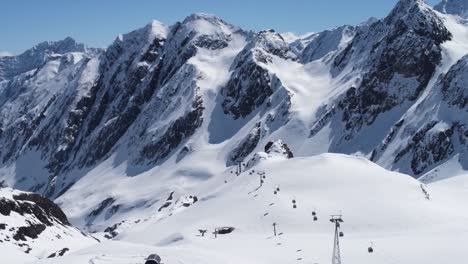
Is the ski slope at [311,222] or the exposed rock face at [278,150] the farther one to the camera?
the exposed rock face at [278,150]

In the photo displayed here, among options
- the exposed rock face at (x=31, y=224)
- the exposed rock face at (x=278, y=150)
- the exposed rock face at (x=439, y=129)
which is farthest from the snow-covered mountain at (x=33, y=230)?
the exposed rock face at (x=439, y=129)

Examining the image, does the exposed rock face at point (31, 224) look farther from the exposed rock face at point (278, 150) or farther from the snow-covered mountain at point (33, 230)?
the exposed rock face at point (278, 150)

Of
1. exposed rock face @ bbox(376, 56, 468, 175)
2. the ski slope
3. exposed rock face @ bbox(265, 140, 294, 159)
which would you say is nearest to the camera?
the ski slope

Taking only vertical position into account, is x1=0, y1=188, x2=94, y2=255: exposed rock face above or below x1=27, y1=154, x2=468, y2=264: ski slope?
above

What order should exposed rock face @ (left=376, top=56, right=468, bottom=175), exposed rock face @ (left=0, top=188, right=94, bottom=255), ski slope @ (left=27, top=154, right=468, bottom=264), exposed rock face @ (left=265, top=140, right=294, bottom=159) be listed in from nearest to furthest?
1. ski slope @ (left=27, top=154, right=468, bottom=264)
2. exposed rock face @ (left=0, top=188, right=94, bottom=255)
3. exposed rock face @ (left=265, top=140, right=294, bottom=159)
4. exposed rock face @ (left=376, top=56, right=468, bottom=175)

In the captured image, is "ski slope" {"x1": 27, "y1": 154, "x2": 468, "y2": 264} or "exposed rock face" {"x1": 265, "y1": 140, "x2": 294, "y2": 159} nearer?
"ski slope" {"x1": 27, "y1": 154, "x2": 468, "y2": 264}

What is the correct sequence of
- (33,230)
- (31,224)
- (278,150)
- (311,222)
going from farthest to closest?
(278,150), (31,224), (33,230), (311,222)

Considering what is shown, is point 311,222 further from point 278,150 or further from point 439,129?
point 439,129

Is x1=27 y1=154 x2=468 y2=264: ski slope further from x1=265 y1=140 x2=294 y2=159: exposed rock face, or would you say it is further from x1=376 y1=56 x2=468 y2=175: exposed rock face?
x1=376 y1=56 x2=468 y2=175: exposed rock face

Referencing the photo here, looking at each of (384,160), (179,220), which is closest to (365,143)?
(384,160)

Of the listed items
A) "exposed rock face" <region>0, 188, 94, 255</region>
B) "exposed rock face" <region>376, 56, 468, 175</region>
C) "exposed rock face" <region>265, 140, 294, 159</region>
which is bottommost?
"exposed rock face" <region>0, 188, 94, 255</region>

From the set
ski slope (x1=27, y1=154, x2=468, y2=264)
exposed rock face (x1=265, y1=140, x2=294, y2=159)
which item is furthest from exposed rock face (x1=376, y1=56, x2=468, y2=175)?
ski slope (x1=27, y1=154, x2=468, y2=264)

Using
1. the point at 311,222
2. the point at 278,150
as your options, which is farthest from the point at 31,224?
the point at 311,222
